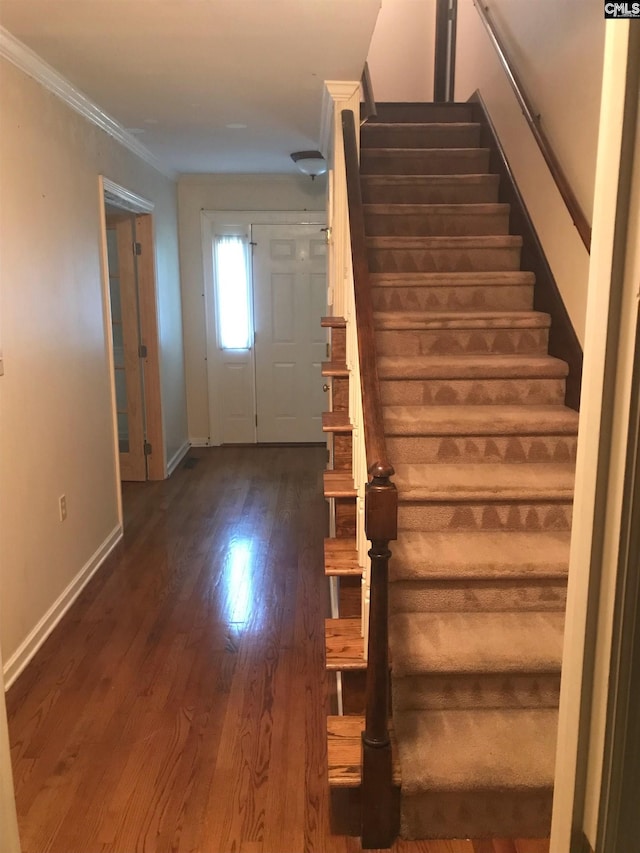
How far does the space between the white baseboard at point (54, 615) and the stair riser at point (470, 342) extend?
191 centimetres

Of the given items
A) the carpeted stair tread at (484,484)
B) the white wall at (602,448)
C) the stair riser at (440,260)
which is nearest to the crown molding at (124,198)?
the stair riser at (440,260)

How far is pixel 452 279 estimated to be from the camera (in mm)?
3297

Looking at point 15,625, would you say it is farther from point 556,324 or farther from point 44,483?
point 556,324

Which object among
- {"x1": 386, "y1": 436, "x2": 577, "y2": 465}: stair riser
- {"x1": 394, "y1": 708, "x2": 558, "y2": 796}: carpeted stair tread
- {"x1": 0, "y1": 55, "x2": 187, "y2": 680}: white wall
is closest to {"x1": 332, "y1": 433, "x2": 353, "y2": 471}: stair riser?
{"x1": 386, "y1": 436, "x2": 577, "y2": 465}: stair riser

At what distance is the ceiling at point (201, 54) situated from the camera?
2314mm

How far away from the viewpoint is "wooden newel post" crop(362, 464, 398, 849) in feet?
5.44

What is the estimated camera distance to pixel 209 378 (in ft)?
20.2

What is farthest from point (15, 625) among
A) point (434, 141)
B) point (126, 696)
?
point (434, 141)

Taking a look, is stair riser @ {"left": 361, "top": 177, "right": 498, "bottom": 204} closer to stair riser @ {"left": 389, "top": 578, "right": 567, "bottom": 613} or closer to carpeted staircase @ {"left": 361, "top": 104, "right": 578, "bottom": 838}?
carpeted staircase @ {"left": 361, "top": 104, "right": 578, "bottom": 838}

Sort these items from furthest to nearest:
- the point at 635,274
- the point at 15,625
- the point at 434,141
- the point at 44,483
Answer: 1. the point at 434,141
2. the point at 44,483
3. the point at 15,625
4. the point at 635,274

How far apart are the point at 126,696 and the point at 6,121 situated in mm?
2244

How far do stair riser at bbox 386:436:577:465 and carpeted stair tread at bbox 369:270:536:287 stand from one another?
983 millimetres

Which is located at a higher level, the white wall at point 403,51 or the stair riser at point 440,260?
the white wall at point 403,51

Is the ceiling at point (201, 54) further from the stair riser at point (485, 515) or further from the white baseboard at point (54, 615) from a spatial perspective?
the white baseboard at point (54, 615)
